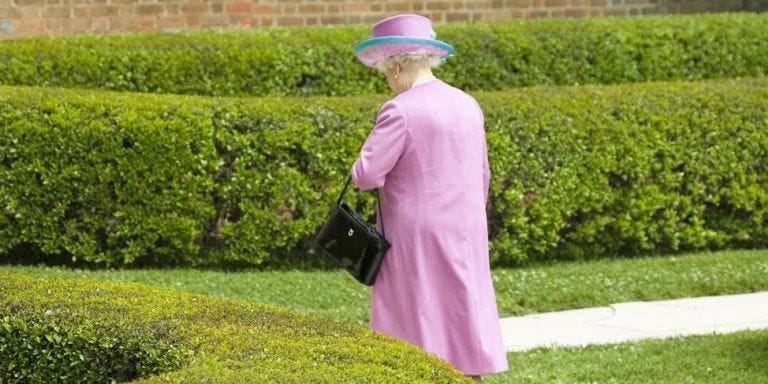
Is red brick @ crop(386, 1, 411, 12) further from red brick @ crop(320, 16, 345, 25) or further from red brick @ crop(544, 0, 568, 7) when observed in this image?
red brick @ crop(544, 0, 568, 7)

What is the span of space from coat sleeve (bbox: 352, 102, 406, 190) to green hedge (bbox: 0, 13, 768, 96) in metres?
5.51

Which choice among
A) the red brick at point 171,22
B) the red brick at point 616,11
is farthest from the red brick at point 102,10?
the red brick at point 616,11

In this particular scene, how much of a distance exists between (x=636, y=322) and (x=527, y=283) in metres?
1.06

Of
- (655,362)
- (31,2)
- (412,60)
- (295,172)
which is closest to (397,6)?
(31,2)

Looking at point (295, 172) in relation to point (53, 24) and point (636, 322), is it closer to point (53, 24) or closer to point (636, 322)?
point (636, 322)

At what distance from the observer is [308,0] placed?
13.2 meters

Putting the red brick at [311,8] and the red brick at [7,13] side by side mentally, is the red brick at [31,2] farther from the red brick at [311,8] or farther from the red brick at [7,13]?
the red brick at [311,8]

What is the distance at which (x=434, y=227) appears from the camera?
5.82 m

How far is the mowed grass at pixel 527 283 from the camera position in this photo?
356 inches

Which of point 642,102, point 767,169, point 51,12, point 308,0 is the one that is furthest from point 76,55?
point 767,169

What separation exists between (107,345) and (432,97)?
172 centimetres

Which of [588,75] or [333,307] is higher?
[588,75]

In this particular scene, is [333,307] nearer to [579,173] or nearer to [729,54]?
[579,173]

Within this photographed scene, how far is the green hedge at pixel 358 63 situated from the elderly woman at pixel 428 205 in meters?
5.35
